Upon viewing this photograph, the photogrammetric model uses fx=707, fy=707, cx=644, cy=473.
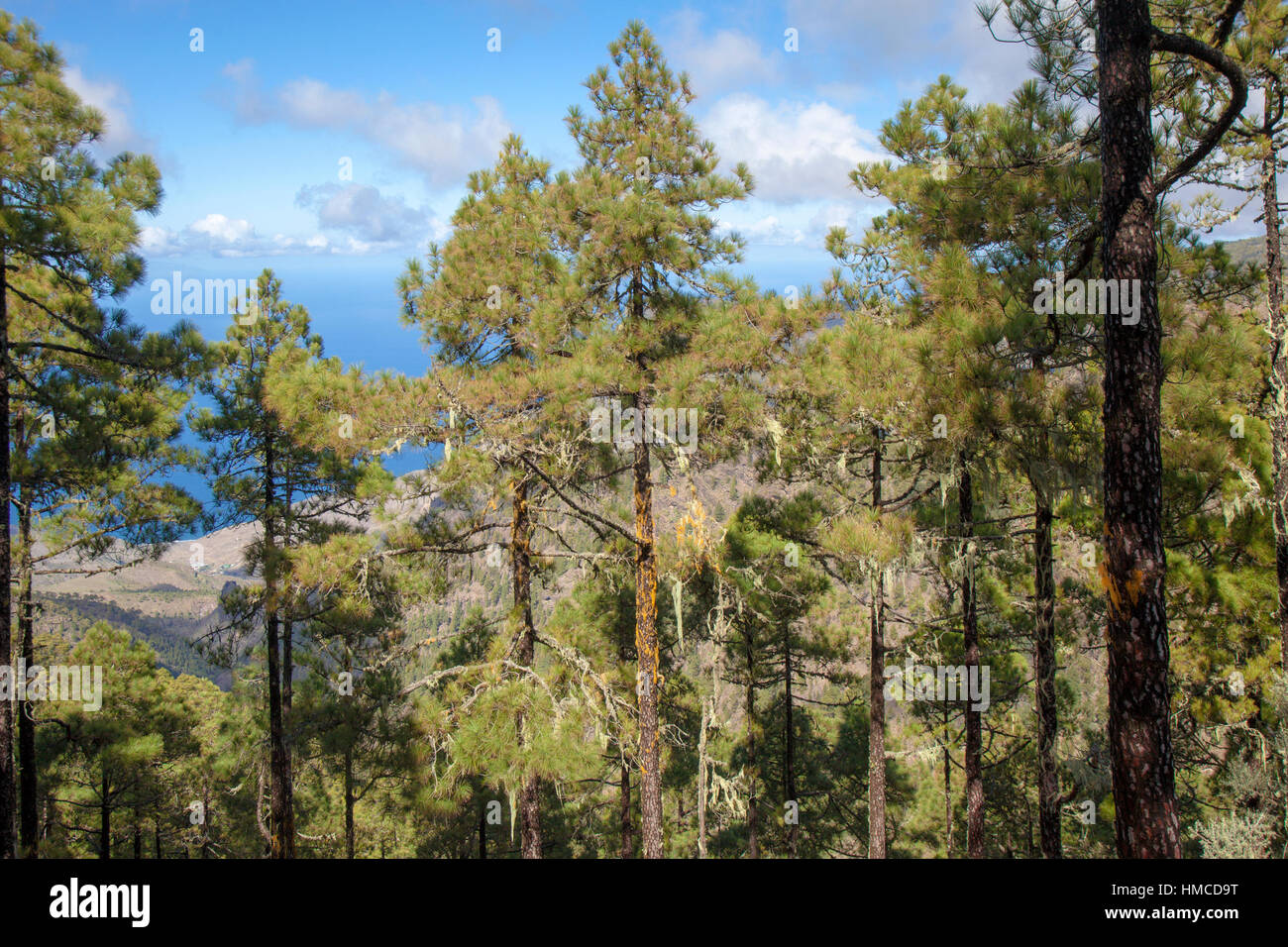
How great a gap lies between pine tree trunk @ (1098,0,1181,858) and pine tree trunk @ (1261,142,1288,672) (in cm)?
567

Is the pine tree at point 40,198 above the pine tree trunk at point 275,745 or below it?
above

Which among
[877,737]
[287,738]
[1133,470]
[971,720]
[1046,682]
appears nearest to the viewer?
[1133,470]

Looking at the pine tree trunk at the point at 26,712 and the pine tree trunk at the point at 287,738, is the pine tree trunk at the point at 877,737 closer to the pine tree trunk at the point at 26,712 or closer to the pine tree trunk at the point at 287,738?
the pine tree trunk at the point at 287,738

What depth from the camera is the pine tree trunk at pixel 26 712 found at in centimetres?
983

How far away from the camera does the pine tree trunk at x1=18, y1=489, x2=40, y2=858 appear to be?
387 inches

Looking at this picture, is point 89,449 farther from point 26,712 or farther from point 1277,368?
point 1277,368

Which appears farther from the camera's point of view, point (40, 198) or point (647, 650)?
A: point (647, 650)

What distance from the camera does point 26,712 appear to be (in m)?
9.97

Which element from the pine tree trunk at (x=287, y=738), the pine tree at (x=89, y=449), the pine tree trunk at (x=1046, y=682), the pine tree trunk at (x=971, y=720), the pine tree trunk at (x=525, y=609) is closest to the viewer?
the pine tree trunk at (x=1046, y=682)

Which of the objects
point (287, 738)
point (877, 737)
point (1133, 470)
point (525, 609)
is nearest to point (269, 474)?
point (287, 738)

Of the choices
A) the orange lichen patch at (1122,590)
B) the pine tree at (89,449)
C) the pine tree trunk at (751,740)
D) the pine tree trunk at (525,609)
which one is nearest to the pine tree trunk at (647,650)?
the pine tree trunk at (525,609)

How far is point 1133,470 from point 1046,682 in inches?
166

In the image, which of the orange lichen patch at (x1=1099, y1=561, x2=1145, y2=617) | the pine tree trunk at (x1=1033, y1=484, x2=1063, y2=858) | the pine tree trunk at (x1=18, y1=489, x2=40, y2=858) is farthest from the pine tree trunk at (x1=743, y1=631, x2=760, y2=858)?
the pine tree trunk at (x1=18, y1=489, x2=40, y2=858)

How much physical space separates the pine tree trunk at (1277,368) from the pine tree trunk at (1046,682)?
3.35 m
